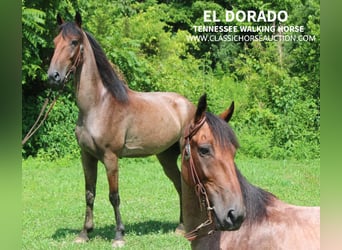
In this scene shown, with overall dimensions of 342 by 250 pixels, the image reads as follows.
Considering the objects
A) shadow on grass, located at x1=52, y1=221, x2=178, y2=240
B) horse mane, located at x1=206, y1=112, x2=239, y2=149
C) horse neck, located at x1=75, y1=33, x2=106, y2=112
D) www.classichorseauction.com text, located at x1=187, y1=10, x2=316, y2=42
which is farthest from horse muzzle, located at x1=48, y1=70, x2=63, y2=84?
www.classichorseauction.com text, located at x1=187, y1=10, x2=316, y2=42

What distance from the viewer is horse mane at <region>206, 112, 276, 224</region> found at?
228 centimetres

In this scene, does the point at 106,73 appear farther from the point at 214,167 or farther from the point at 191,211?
the point at 214,167

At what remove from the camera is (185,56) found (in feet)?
44.9

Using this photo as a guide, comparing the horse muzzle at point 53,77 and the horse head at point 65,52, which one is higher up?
the horse head at point 65,52

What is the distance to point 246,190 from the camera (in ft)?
7.76

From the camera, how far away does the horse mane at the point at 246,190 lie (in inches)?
89.6

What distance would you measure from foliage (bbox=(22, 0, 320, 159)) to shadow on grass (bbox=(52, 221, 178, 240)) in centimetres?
326

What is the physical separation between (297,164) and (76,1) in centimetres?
583

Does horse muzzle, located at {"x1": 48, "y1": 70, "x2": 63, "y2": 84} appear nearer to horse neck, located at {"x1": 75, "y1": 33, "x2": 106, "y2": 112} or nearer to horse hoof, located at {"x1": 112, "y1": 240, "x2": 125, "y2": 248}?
horse neck, located at {"x1": 75, "y1": 33, "x2": 106, "y2": 112}

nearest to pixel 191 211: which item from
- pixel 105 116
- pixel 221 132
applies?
pixel 221 132

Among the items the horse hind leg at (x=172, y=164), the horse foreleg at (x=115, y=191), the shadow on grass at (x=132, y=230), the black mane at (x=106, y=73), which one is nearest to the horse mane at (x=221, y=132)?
the horse foreleg at (x=115, y=191)

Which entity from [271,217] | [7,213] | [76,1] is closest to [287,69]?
[76,1]

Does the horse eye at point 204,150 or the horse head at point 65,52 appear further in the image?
the horse head at point 65,52

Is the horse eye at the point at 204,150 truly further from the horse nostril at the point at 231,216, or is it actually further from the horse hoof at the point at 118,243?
the horse hoof at the point at 118,243
